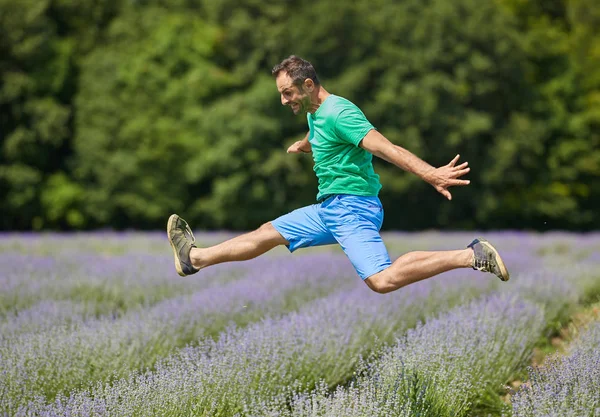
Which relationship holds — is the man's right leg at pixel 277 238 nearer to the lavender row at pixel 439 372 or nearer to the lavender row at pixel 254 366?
the lavender row at pixel 254 366

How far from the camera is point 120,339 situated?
4.83 m

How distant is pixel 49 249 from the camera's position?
13070 mm

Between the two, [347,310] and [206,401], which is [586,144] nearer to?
[347,310]

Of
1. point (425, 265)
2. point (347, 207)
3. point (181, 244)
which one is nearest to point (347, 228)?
point (347, 207)

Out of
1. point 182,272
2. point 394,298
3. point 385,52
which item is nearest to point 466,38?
point 385,52

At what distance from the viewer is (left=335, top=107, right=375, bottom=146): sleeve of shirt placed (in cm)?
394

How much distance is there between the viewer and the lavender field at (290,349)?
146 inches

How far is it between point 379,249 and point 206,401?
3.82ft

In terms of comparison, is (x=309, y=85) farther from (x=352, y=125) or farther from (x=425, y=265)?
(x=425, y=265)

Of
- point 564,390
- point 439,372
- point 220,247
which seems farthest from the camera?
point 220,247

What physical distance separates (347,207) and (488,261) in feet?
2.57

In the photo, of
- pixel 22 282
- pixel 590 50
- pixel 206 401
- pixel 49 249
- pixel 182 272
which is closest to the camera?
pixel 206 401

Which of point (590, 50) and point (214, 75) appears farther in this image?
point (590, 50)

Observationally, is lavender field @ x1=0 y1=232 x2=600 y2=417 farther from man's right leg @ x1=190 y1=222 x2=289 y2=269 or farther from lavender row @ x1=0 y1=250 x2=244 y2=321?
man's right leg @ x1=190 y1=222 x2=289 y2=269
